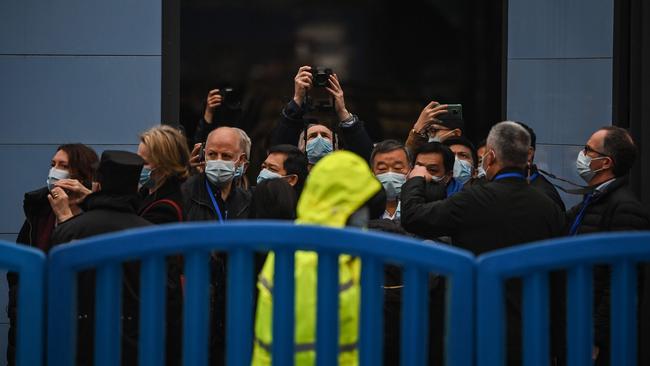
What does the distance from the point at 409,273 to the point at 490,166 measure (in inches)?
Result: 92.0

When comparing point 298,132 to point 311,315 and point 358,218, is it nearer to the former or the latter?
point 358,218

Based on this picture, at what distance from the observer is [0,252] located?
3.88 metres

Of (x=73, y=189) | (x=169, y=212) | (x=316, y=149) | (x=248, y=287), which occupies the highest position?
(x=316, y=149)

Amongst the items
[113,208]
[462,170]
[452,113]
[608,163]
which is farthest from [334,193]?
[452,113]

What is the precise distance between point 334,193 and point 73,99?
5454 mm

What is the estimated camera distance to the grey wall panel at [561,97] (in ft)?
31.3

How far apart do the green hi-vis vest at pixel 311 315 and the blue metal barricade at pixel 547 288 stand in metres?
0.48

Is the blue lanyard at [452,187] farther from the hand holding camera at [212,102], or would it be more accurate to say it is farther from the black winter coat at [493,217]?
the hand holding camera at [212,102]

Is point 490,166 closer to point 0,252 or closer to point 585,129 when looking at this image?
point 0,252

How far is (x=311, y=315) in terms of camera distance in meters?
4.03

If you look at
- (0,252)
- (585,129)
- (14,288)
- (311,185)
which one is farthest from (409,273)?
(585,129)

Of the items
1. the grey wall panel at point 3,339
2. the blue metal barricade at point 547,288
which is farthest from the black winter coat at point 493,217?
the grey wall panel at point 3,339

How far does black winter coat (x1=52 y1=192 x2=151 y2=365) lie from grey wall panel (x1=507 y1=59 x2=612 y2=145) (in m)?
4.82

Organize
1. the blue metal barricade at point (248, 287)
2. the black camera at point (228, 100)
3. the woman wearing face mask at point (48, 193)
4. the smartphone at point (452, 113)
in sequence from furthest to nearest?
the black camera at point (228, 100), the smartphone at point (452, 113), the woman wearing face mask at point (48, 193), the blue metal barricade at point (248, 287)
